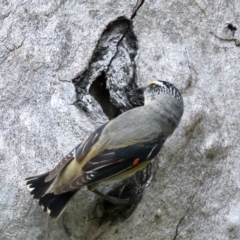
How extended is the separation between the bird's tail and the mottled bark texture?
0.49 feet

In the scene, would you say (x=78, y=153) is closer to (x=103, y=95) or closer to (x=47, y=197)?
(x=47, y=197)

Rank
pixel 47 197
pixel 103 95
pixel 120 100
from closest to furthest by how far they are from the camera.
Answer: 1. pixel 47 197
2. pixel 120 100
3. pixel 103 95

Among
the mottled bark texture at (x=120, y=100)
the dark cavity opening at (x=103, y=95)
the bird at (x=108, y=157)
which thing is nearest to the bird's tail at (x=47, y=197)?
the bird at (x=108, y=157)

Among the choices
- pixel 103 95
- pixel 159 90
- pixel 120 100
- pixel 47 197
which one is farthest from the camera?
pixel 103 95

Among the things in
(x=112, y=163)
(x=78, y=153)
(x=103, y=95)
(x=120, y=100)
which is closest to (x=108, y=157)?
(x=112, y=163)

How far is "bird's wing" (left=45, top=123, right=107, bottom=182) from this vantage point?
17.4 ft

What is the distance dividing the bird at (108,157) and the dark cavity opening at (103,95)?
34 cm

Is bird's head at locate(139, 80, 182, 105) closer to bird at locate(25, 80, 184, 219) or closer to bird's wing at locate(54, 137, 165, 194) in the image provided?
bird at locate(25, 80, 184, 219)

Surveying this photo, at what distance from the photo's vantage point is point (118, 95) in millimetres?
5816

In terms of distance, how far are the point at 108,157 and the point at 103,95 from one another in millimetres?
736

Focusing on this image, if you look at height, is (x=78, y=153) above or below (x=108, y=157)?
above

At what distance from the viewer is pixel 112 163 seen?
17.4 ft

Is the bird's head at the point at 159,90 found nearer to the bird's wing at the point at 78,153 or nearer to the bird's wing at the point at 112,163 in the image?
the bird's wing at the point at 112,163

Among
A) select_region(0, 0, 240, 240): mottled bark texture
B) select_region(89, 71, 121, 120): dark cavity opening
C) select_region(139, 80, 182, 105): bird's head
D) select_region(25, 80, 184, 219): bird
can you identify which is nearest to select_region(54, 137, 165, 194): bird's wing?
select_region(25, 80, 184, 219): bird
